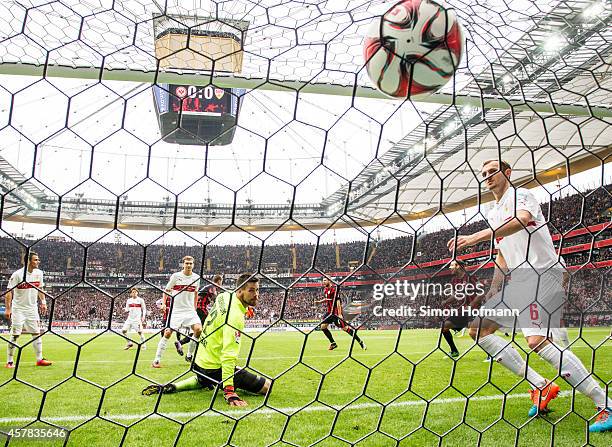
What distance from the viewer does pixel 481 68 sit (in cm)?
301

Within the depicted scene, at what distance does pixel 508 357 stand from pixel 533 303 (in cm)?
41

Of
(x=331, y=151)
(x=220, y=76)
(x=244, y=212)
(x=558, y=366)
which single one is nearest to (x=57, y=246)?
(x=244, y=212)

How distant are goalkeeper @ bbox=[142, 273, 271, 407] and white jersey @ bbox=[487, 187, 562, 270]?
1513 mm

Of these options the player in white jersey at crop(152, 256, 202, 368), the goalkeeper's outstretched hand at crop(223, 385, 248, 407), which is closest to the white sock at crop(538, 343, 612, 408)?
the goalkeeper's outstretched hand at crop(223, 385, 248, 407)

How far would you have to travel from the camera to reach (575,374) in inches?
91.2

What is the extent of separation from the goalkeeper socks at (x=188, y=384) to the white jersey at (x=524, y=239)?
89.1 inches

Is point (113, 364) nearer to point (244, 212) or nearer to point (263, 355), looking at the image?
point (263, 355)

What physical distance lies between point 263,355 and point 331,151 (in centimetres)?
334

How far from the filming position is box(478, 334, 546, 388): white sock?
2.58m

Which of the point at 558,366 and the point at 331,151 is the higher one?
the point at 331,151

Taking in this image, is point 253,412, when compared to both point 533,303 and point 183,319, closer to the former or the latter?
point 533,303

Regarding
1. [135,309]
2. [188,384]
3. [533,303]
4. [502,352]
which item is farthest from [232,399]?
[135,309]

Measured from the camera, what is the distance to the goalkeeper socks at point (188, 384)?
126 inches

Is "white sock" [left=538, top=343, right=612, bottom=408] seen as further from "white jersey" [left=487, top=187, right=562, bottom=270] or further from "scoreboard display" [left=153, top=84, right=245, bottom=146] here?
"scoreboard display" [left=153, top=84, right=245, bottom=146]
